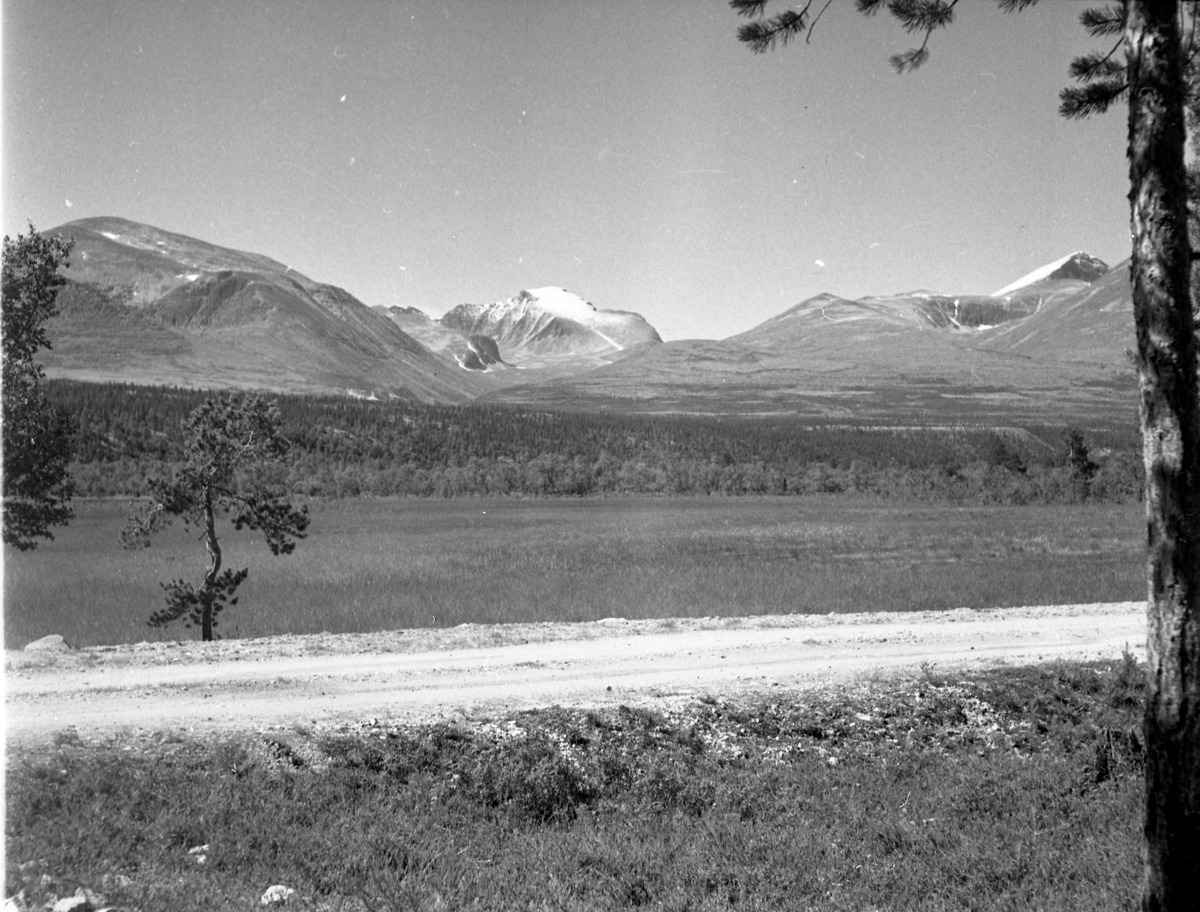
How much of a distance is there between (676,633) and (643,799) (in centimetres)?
675

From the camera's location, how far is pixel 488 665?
42.3 feet

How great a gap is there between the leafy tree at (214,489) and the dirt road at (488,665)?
3.19 metres

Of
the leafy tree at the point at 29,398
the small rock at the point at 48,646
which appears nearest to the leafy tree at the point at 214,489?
the leafy tree at the point at 29,398

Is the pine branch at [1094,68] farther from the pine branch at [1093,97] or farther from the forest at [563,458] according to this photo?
the forest at [563,458]

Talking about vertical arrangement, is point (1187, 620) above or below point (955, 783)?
above

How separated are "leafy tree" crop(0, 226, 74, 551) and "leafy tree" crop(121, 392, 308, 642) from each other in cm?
223

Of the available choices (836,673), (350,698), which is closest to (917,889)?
(836,673)

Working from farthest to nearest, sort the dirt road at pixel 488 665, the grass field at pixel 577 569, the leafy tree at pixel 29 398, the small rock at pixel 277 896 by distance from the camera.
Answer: the grass field at pixel 577 569 < the leafy tree at pixel 29 398 < the dirt road at pixel 488 665 < the small rock at pixel 277 896

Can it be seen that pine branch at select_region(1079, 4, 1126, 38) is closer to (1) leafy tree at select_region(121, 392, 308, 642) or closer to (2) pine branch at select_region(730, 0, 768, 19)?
(2) pine branch at select_region(730, 0, 768, 19)

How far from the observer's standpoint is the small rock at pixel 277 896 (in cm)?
631

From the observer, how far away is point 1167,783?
17.3ft

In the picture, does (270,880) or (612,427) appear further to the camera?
(612,427)

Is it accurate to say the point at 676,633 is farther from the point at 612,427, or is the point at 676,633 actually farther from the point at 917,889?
the point at 612,427

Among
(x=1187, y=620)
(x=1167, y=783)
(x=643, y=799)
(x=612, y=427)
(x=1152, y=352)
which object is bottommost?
(x=643, y=799)
